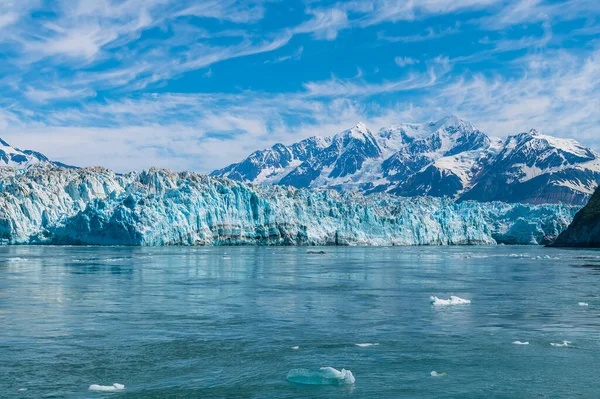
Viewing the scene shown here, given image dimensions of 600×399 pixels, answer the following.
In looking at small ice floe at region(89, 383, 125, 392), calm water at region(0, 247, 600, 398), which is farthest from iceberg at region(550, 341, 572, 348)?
small ice floe at region(89, 383, 125, 392)

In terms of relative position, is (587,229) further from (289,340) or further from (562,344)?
(289,340)

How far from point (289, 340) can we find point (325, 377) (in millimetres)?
5000

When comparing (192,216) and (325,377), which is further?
(192,216)

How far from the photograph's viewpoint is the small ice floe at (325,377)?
1422 centimetres

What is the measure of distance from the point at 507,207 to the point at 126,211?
4967 inches

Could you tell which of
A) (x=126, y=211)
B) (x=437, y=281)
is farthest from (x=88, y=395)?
(x=126, y=211)

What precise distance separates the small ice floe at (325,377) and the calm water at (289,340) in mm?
234

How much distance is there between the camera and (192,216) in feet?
419

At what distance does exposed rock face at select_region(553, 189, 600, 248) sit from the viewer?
116938 mm

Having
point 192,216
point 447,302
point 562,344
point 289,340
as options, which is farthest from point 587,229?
point 289,340

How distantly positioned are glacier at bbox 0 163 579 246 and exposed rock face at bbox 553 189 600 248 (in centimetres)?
4020

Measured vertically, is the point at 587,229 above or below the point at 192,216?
below

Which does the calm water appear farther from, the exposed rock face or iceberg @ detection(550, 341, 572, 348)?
the exposed rock face

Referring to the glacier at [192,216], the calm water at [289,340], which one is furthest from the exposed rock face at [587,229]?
the calm water at [289,340]
